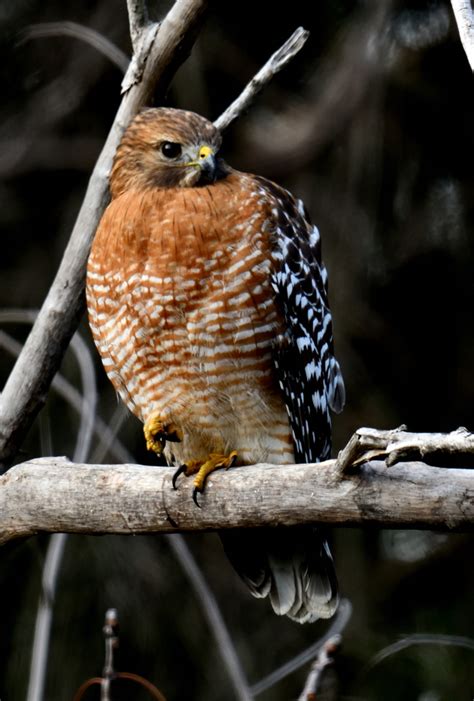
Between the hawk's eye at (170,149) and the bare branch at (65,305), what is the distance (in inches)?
5.8

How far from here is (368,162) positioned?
4.54 metres

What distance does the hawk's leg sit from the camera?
2.76 m

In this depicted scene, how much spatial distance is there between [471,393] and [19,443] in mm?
2108

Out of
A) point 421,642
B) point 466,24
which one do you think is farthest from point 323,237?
point 466,24

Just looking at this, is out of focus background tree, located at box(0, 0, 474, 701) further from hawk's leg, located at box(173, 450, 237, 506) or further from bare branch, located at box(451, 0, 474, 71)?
bare branch, located at box(451, 0, 474, 71)

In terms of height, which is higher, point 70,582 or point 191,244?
point 191,244

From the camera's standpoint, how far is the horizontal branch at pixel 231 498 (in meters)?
2.26

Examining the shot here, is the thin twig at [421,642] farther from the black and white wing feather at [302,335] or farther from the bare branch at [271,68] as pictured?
the bare branch at [271,68]

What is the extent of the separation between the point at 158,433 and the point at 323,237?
5.02 feet

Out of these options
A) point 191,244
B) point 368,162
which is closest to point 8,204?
point 368,162

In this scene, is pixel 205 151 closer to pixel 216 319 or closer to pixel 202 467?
pixel 216 319

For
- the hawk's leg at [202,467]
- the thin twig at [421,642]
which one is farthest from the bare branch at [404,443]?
the thin twig at [421,642]

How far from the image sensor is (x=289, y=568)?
10.6 feet

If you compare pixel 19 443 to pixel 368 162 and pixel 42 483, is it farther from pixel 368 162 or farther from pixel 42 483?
pixel 368 162
